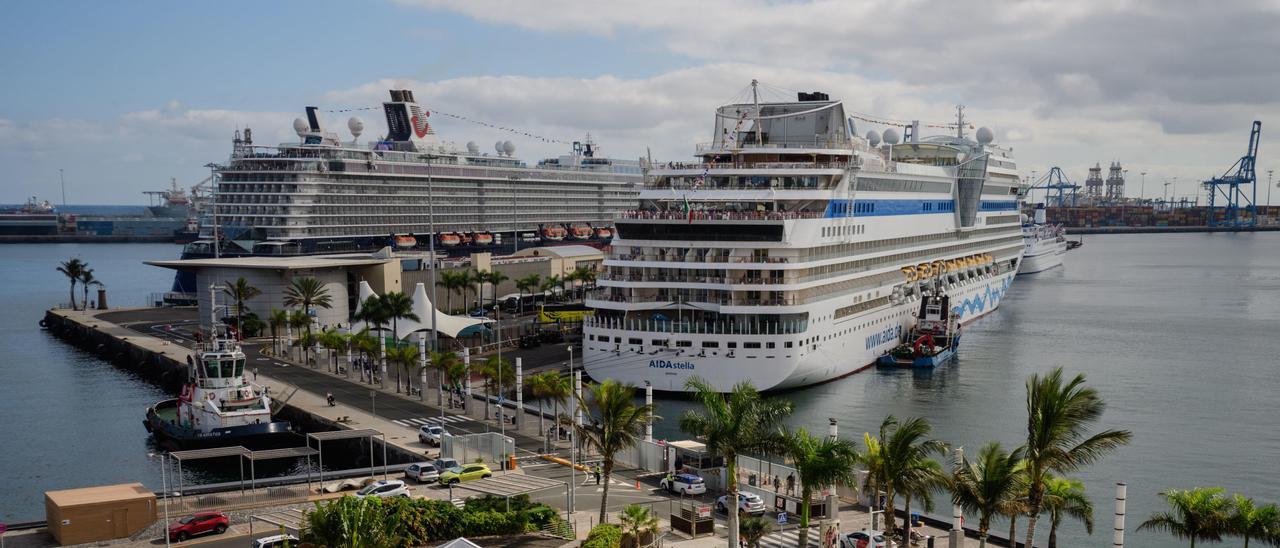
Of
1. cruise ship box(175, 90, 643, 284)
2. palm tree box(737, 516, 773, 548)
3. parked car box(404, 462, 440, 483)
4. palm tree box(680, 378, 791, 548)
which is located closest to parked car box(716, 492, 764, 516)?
palm tree box(737, 516, 773, 548)

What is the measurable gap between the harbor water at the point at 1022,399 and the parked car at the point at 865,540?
8.19m

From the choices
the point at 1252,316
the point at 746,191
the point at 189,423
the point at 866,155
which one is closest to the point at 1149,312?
the point at 1252,316

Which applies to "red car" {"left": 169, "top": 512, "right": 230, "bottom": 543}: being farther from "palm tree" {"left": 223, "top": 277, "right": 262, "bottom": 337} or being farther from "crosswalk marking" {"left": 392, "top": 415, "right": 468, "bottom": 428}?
"palm tree" {"left": 223, "top": 277, "right": 262, "bottom": 337}

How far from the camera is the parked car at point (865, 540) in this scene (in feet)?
84.2

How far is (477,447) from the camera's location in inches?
1453

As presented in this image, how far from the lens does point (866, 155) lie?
61125 mm

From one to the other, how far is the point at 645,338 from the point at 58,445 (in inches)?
1055

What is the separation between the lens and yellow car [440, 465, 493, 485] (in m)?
33.9

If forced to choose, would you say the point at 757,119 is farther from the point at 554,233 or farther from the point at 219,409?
the point at 554,233

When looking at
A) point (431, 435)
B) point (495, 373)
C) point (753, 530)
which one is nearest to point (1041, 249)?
point (495, 373)

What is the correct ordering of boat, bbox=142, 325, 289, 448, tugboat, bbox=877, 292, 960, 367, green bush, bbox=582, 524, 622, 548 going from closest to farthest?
green bush, bbox=582, 524, 622, 548 → boat, bbox=142, 325, 289, 448 → tugboat, bbox=877, 292, 960, 367

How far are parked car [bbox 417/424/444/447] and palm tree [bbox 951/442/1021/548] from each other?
21585 millimetres

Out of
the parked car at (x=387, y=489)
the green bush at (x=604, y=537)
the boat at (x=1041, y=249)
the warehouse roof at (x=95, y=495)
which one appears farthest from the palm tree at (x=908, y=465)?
the boat at (x=1041, y=249)

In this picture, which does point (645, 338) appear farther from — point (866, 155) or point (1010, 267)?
point (1010, 267)
